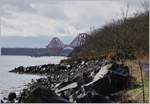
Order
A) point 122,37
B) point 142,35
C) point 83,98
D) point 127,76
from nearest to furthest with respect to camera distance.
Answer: point 83,98 → point 127,76 → point 142,35 → point 122,37

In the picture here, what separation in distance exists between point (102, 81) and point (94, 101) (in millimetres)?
4461

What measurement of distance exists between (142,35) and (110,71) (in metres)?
3.72

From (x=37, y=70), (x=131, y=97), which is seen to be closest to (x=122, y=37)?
(x=131, y=97)

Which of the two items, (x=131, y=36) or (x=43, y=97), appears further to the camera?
(x=131, y=36)

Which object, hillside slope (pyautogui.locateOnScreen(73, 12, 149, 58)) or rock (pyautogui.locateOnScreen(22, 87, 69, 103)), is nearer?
rock (pyautogui.locateOnScreen(22, 87, 69, 103))

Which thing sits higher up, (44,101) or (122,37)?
(122,37)

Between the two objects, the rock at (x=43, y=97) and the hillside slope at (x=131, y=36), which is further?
the hillside slope at (x=131, y=36)

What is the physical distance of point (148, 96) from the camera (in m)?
14.6

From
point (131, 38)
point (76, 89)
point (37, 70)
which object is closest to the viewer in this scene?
point (76, 89)

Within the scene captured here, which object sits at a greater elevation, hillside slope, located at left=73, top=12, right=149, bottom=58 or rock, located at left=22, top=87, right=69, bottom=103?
hillside slope, located at left=73, top=12, right=149, bottom=58

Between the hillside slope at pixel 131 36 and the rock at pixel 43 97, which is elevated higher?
the hillside slope at pixel 131 36

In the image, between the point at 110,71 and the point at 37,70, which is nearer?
the point at 110,71

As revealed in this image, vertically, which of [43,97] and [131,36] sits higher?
[131,36]

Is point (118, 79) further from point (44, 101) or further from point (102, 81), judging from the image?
point (44, 101)
